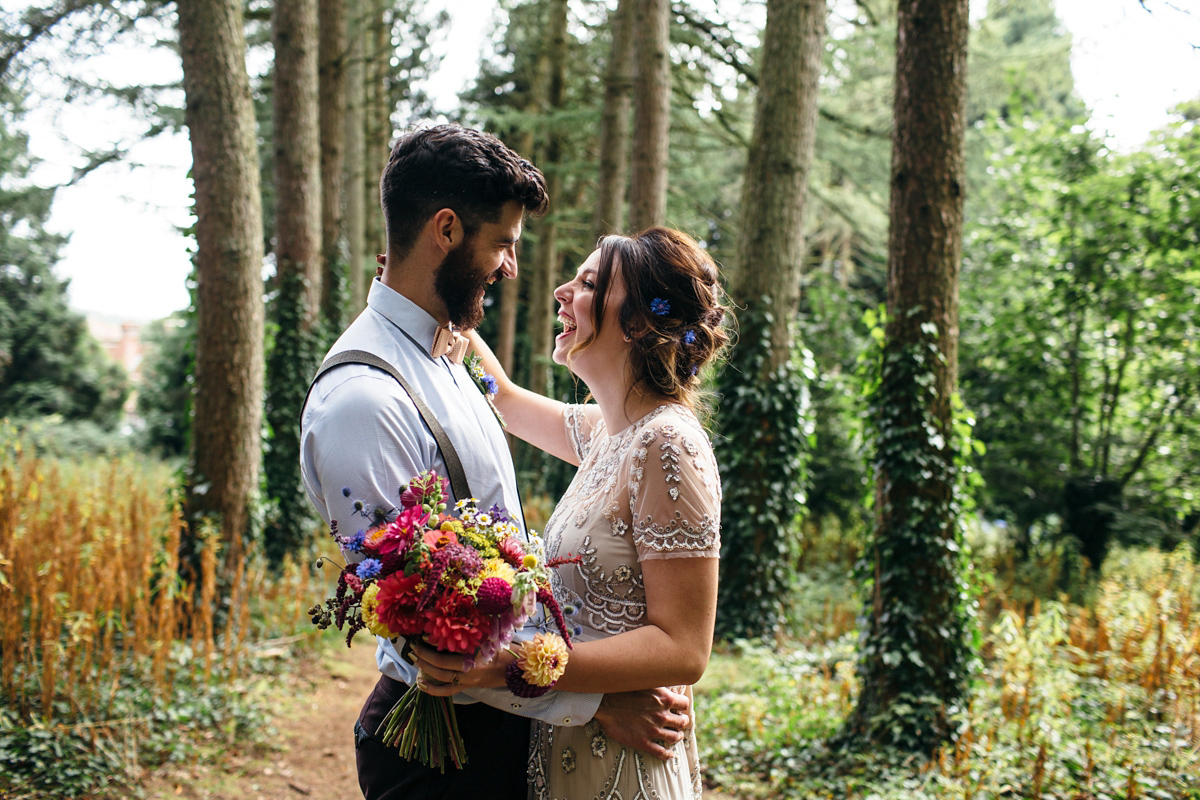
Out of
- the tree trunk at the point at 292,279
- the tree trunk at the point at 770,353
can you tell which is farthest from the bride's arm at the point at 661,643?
the tree trunk at the point at 292,279

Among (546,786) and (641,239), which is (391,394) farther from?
(546,786)

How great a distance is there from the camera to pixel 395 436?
164cm

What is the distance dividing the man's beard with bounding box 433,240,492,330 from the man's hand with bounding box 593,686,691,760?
42.6 inches

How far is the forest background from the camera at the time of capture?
14.1ft

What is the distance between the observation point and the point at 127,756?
3801mm

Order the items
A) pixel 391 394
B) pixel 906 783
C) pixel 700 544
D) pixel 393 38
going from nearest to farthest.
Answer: pixel 391 394 < pixel 700 544 < pixel 906 783 < pixel 393 38

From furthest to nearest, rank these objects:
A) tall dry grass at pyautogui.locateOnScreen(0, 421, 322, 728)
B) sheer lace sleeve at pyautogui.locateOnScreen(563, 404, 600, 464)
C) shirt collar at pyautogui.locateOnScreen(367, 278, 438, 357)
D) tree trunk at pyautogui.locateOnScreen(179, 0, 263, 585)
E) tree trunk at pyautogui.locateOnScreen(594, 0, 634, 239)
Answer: tree trunk at pyautogui.locateOnScreen(594, 0, 634, 239), tree trunk at pyautogui.locateOnScreen(179, 0, 263, 585), tall dry grass at pyautogui.locateOnScreen(0, 421, 322, 728), sheer lace sleeve at pyautogui.locateOnScreen(563, 404, 600, 464), shirt collar at pyautogui.locateOnScreen(367, 278, 438, 357)

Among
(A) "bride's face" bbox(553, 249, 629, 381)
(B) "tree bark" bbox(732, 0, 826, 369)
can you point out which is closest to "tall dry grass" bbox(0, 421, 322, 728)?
(A) "bride's face" bbox(553, 249, 629, 381)

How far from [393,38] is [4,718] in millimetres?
14387

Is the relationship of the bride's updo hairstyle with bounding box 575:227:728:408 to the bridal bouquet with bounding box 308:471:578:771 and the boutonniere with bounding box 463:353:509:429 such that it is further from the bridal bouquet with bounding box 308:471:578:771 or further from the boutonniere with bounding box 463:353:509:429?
the bridal bouquet with bounding box 308:471:578:771

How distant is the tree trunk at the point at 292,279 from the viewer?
779 cm

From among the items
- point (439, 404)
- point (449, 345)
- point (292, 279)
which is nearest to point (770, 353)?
point (449, 345)

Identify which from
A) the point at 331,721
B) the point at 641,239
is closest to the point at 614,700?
the point at 641,239

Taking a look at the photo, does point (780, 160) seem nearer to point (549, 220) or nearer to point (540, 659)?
point (540, 659)
